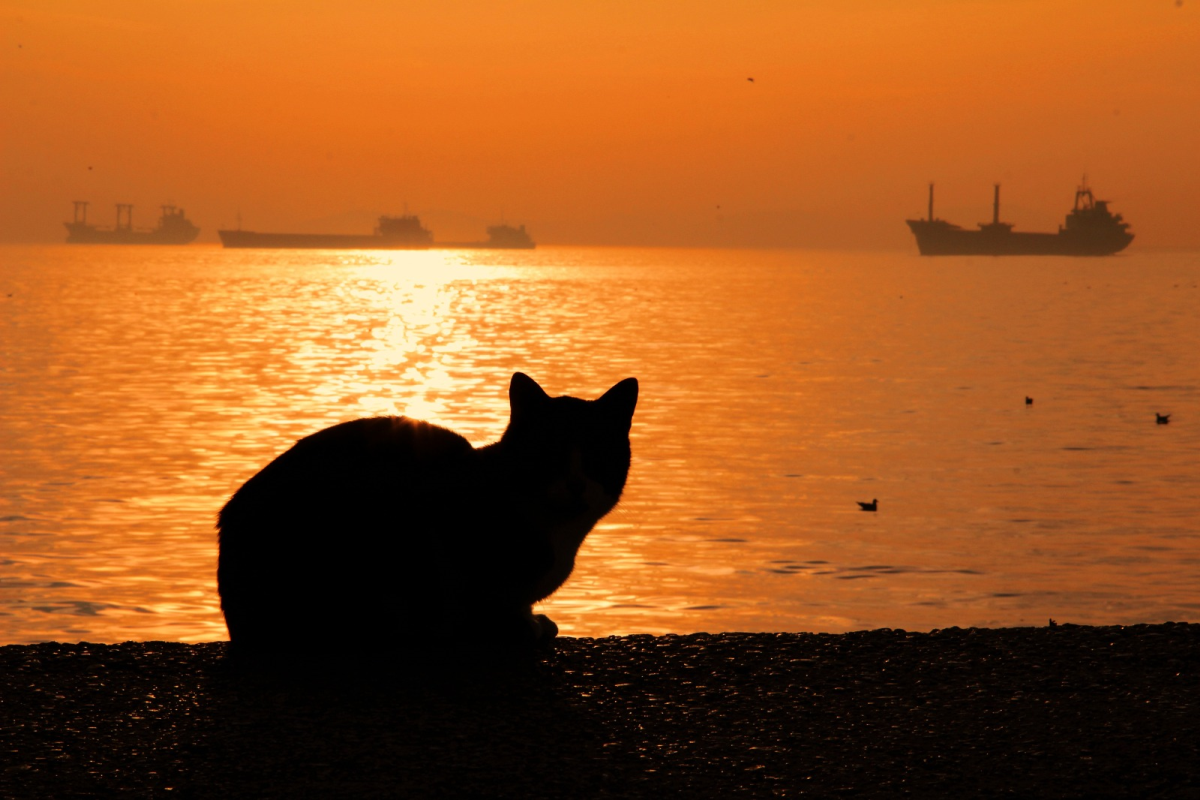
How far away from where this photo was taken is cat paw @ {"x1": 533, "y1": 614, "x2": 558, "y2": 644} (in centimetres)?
507

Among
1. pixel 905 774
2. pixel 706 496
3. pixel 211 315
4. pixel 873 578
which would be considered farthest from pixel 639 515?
pixel 211 315

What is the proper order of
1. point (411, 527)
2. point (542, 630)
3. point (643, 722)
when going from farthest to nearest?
point (542, 630), point (411, 527), point (643, 722)

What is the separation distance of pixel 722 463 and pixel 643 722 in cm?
1449

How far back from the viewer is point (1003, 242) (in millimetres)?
194500

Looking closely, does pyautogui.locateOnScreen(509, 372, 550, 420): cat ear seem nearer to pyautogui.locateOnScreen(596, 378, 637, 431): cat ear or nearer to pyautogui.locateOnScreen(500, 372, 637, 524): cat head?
pyautogui.locateOnScreen(500, 372, 637, 524): cat head

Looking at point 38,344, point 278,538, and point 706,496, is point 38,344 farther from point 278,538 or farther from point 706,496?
point 278,538

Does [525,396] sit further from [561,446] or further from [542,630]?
[542,630]

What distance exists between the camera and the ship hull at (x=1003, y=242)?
18475cm

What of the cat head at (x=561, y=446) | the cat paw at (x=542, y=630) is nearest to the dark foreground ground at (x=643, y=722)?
the cat paw at (x=542, y=630)

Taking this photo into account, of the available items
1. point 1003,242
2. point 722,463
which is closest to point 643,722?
point 722,463

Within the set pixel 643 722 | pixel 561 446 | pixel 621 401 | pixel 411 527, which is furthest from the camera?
pixel 621 401

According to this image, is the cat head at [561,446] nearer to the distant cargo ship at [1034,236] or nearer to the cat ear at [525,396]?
the cat ear at [525,396]

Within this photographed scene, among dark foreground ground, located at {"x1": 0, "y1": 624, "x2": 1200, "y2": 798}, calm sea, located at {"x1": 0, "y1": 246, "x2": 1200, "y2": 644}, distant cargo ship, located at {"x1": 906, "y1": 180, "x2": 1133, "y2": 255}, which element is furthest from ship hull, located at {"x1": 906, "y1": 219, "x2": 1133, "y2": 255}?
dark foreground ground, located at {"x1": 0, "y1": 624, "x2": 1200, "y2": 798}

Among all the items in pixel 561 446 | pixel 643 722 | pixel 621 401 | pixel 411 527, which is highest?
pixel 621 401
